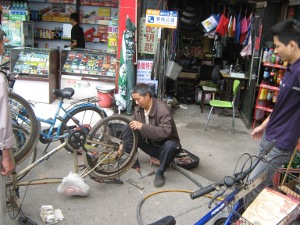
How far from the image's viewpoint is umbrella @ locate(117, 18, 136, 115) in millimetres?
6844

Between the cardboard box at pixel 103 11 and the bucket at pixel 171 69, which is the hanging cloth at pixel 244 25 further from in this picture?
the cardboard box at pixel 103 11

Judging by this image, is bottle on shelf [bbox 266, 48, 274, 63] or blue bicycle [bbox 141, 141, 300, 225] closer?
blue bicycle [bbox 141, 141, 300, 225]

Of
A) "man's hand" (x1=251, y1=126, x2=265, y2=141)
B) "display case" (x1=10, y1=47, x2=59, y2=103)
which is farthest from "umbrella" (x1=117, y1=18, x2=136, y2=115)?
"man's hand" (x1=251, y1=126, x2=265, y2=141)

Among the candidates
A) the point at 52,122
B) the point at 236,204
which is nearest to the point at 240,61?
the point at 52,122

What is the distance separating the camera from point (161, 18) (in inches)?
259

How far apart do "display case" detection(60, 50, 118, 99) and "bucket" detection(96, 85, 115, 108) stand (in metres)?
0.25

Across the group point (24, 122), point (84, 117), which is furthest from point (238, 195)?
point (84, 117)

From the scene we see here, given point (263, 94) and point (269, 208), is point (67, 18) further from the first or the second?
point (269, 208)

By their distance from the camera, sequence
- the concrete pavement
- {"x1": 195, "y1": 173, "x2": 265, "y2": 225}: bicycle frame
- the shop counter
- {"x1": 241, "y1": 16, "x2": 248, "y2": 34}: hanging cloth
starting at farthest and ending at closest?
1. the shop counter
2. {"x1": 241, "y1": 16, "x2": 248, "y2": 34}: hanging cloth
3. the concrete pavement
4. {"x1": 195, "y1": 173, "x2": 265, "y2": 225}: bicycle frame

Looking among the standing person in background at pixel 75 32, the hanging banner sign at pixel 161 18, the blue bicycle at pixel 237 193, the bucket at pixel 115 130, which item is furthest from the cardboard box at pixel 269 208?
→ the standing person in background at pixel 75 32

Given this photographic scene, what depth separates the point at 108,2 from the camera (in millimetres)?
9578

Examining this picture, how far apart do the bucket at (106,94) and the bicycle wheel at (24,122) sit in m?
3.11

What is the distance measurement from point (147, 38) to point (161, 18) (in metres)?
0.79

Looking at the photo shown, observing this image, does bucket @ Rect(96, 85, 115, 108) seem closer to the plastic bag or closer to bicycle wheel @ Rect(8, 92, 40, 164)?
bicycle wheel @ Rect(8, 92, 40, 164)
